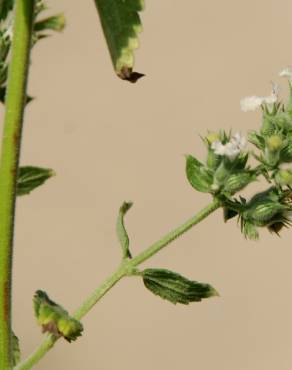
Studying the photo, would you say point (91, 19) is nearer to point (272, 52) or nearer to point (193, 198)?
point (272, 52)

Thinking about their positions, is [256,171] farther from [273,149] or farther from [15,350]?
[15,350]

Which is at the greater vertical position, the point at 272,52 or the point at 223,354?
the point at 272,52

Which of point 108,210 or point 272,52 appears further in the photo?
point 272,52

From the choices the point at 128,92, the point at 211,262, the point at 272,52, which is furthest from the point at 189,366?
the point at 272,52

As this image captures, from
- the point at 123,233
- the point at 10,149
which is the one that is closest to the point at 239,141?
the point at 123,233

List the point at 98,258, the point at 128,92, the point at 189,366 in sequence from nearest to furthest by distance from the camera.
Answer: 1. the point at 189,366
2. the point at 98,258
3. the point at 128,92

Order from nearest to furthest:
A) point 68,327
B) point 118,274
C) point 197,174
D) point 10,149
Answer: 1. point 10,149
2. point 68,327
3. point 118,274
4. point 197,174

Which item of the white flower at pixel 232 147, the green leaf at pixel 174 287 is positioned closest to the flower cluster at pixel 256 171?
the white flower at pixel 232 147

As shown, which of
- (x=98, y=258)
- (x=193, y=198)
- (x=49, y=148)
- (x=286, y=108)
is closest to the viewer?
(x=286, y=108)

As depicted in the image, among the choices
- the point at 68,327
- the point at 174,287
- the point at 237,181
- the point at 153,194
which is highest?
the point at 153,194
